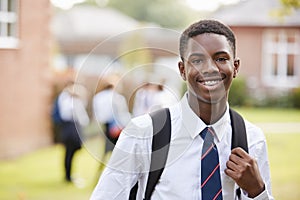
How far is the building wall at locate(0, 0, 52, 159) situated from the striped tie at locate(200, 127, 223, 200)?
828 cm

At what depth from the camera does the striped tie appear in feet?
5.96

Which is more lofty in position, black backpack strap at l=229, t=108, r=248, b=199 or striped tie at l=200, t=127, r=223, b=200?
black backpack strap at l=229, t=108, r=248, b=199

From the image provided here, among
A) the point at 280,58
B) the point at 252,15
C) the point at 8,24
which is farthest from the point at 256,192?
the point at 280,58

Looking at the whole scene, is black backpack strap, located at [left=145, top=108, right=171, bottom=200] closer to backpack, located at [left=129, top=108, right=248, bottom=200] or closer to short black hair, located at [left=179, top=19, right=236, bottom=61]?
backpack, located at [left=129, top=108, right=248, bottom=200]

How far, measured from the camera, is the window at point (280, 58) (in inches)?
912

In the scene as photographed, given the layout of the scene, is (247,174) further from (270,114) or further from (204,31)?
(270,114)

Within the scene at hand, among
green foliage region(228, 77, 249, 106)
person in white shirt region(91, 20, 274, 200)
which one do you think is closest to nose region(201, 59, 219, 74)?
person in white shirt region(91, 20, 274, 200)

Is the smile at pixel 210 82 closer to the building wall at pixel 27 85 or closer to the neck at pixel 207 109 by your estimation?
the neck at pixel 207 109

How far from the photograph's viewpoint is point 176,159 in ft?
5.97

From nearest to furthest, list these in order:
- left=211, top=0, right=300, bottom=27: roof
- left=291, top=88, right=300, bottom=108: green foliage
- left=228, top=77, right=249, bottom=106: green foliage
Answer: left=291, top=88, right=300, bottom=108: green foliage < left=228, top=77, right=249, bottom=106: green foliage < left=211, top=0, right=300, bottom=27: roof

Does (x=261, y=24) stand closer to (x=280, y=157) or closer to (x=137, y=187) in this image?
(x=280, y=157)

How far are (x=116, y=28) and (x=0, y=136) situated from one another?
57.4ft

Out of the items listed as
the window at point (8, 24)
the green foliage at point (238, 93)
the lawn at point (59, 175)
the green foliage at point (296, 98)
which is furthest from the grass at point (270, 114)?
the window at point (8, 24)

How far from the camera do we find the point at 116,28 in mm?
26953
